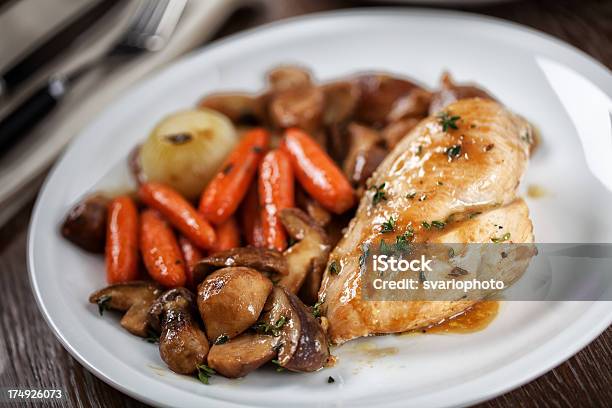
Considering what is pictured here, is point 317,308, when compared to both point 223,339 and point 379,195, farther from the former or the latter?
point 379,195

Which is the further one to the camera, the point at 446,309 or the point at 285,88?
the point at 285,88

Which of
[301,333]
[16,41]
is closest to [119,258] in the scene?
[301,333]

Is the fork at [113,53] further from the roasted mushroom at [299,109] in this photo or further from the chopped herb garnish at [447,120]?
the chopped herb garnish at [447,120]

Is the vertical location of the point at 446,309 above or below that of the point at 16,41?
below

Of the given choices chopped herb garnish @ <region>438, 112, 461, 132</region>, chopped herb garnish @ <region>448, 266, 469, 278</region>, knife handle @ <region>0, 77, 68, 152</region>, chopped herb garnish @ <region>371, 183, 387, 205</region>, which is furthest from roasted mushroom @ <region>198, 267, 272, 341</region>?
knife handle @ <region>0, 77, 68, 152</region>

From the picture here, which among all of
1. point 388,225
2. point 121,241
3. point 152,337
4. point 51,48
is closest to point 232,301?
point 152,337

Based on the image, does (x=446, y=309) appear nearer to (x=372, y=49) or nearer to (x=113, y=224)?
(x=113, y=224)
